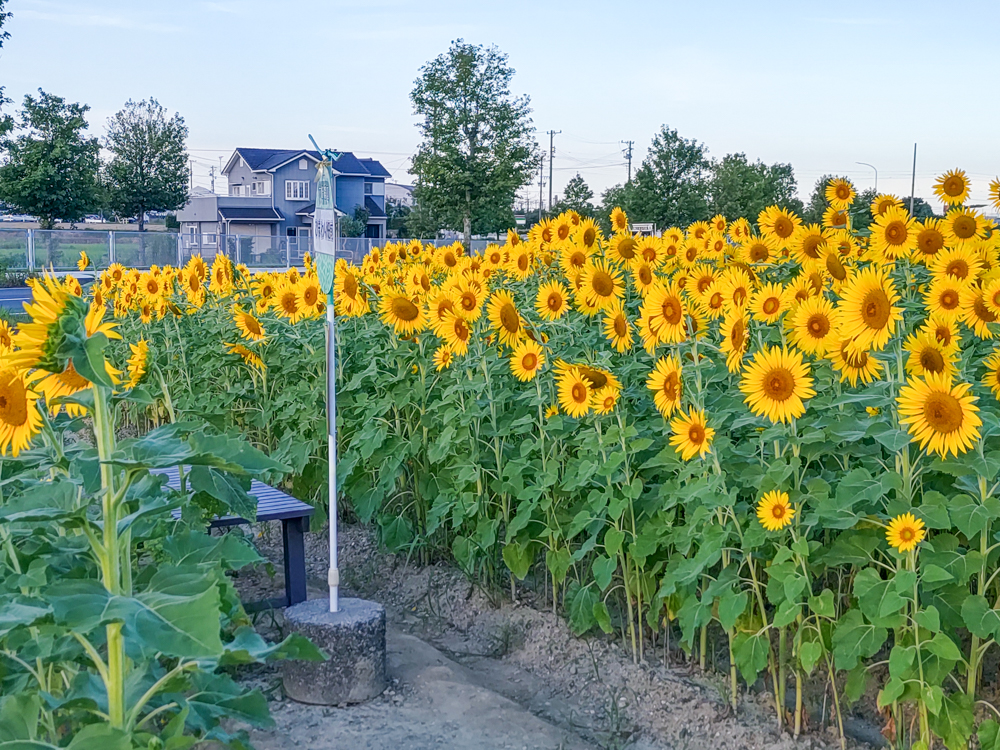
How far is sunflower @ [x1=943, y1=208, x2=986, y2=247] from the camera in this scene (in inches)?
179

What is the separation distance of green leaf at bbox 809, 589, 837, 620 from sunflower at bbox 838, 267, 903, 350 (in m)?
0.77

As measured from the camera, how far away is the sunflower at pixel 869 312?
10.7 feet

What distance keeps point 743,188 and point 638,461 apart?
4422 cm

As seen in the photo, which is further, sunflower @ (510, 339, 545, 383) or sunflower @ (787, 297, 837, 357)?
sunflower @ (510, 339, 545, 383)

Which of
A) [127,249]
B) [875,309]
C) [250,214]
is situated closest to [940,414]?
[875,309]

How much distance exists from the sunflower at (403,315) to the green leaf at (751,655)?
92.2 inches

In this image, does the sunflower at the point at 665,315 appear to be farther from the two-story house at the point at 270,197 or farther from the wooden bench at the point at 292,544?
the two-story house at the point at 270,197

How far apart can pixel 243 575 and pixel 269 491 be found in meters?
0.68

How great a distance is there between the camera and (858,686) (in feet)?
11.1

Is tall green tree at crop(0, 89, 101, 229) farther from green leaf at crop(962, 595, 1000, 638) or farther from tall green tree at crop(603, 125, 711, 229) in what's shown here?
green leaf at crop(962, 595, 1000, 638)

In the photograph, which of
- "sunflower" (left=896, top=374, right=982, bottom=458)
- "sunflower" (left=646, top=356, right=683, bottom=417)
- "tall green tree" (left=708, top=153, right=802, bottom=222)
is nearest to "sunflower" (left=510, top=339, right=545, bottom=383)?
"sunflower" (left=646, top=356, right=683, bottom=417)

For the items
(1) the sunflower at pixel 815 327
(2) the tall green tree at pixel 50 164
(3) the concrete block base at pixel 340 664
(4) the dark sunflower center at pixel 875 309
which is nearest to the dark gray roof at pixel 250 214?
(2) the tall green tree at pixel 50 164

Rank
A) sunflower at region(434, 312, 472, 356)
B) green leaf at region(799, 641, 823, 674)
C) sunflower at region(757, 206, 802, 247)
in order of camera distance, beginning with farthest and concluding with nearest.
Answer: sunflower at region(757, 206, 802, 247), sunflower at region(434, 312, 472, 356), green leaf at region(799, 641, 823, 674)

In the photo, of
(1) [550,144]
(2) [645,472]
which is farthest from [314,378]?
(1) [550,144]
